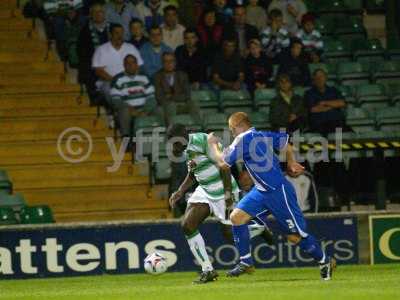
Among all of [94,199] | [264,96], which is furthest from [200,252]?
[264,96]

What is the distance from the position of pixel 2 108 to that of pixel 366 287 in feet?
29.3

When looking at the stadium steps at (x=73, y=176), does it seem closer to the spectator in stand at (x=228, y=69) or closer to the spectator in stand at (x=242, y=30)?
the spectator in stand at (x=228, y=69)

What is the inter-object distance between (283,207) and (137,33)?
23.4 feet

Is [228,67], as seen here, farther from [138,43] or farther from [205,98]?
[138,43]

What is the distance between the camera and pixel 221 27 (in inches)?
806

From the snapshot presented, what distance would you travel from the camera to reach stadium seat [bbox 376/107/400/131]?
65.3ft

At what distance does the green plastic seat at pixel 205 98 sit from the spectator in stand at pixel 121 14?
149 centimetres

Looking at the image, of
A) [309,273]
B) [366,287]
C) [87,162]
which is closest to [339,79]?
A: [87,162]

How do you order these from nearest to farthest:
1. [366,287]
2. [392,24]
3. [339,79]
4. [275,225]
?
[366,287] → [275,225] → [339,79] → [392,24]

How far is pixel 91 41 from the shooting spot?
1995cm

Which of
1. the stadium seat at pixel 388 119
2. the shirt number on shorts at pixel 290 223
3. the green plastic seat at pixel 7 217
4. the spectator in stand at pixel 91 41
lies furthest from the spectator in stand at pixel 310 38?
the shirt number on shorts at pixel 290 223

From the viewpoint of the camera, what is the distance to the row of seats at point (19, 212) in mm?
17406

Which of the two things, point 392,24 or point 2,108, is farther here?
point 392,24

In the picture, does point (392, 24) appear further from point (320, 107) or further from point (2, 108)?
point (2, 108)
